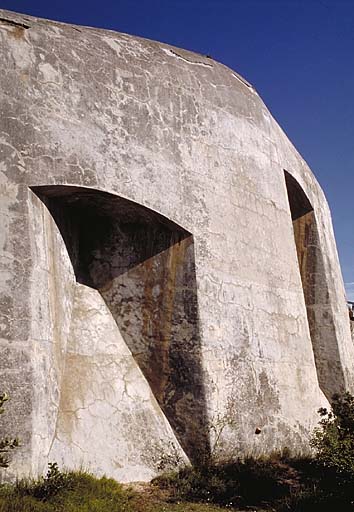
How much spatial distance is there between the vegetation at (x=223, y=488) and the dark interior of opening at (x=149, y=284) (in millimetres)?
519

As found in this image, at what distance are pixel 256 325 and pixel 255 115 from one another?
342 cm

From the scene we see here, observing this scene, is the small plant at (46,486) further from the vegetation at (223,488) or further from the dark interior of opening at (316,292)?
the dark interior of opening at (316,292)

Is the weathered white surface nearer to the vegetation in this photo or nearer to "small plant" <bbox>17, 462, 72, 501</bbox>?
the vegetation

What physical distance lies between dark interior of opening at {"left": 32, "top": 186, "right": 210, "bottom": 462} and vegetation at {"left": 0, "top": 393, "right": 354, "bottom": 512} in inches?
20.4

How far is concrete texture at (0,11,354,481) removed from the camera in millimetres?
4996

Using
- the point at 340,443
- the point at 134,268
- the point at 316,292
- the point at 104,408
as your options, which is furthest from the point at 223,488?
the point at 316,292

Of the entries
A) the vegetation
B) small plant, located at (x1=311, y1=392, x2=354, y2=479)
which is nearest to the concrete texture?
the vegetation

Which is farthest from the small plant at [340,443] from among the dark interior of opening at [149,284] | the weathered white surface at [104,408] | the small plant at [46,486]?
the small plant at [46,486]

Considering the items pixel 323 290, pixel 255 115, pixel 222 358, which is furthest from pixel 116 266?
pixel 323 290

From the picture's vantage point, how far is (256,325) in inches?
266

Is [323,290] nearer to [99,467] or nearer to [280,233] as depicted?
[280,233]

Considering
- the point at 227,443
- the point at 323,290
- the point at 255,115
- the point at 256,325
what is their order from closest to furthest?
the point at 227,443 < the point at 256,325 < the point at 255,115 < the point at 323,290

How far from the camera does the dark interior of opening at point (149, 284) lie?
5.80m

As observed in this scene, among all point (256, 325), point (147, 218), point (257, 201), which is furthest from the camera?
point (257, 201)
